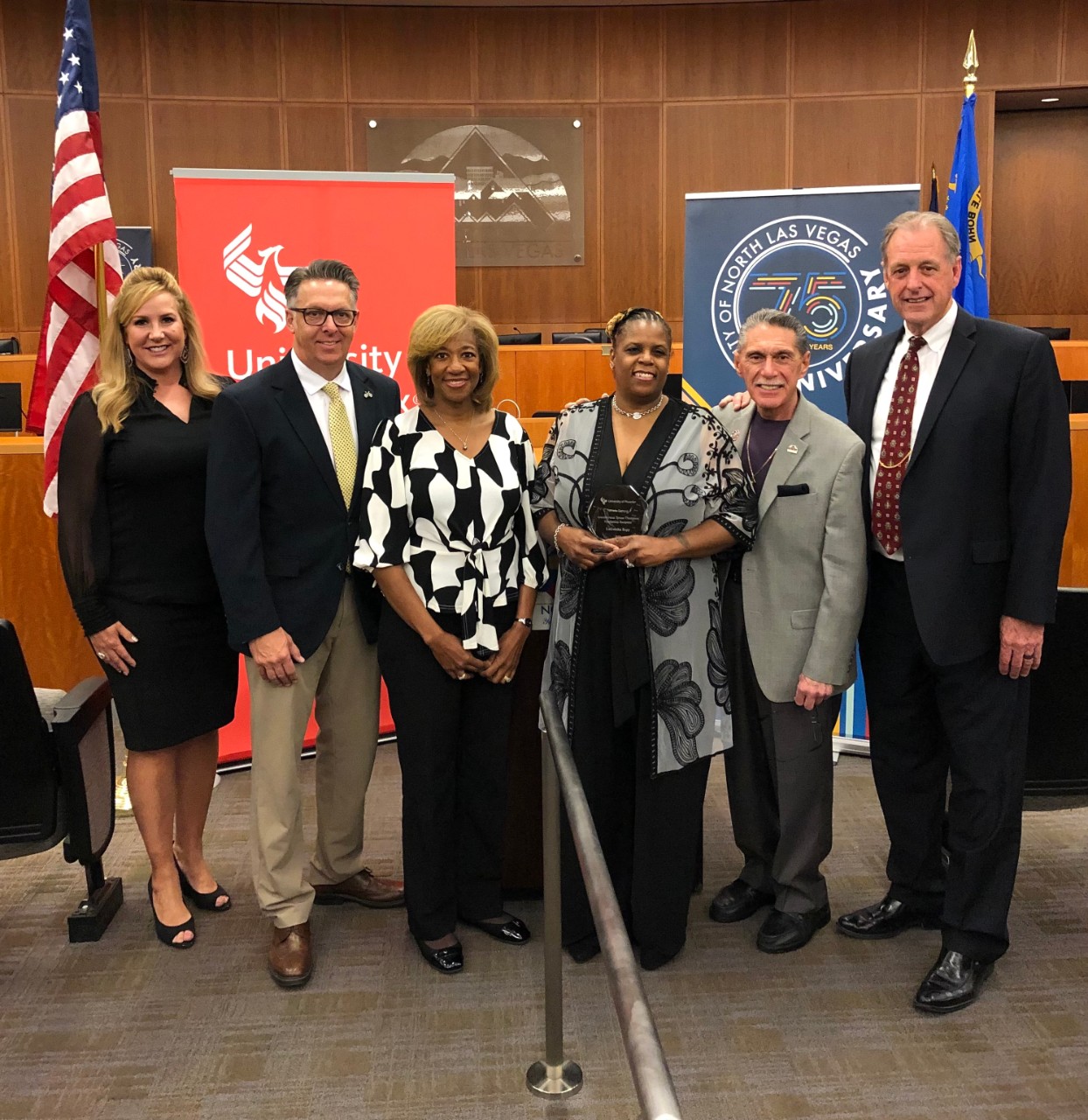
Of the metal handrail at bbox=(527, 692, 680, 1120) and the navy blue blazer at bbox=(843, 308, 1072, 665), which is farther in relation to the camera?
the navy blue blazer at bbox=(843, 308, 1072, 665)

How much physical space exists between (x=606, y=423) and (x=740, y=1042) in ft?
4.19

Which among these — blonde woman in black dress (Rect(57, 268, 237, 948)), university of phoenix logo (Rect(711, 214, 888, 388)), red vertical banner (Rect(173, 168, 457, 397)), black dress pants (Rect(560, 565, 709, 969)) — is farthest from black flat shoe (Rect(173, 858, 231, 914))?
university of phoenix logo (Rect(711, 214, 888, 388))

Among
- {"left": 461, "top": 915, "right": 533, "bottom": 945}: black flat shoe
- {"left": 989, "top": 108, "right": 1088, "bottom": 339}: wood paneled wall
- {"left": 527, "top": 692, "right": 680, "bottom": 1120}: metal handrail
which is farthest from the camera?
{"left": 989, "top": 108, "right": 1088, "bottom": 339}: wood paneled wall

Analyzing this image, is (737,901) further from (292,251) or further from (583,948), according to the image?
(292,251)

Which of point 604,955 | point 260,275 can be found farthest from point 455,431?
point 260,275

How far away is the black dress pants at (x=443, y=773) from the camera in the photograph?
7.95 ft

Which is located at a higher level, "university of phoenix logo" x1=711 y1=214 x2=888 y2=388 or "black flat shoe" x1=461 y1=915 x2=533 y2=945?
"university of phoenix logo" x1=711 y1=214 x2=888 y2=388

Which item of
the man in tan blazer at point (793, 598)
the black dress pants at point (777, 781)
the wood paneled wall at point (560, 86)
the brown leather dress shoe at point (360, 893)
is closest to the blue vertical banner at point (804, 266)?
the man in tan blazer at point (793, 598)

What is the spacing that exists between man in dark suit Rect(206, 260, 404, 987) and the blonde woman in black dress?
0.58 feet

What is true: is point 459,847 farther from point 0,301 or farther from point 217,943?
point 0,301

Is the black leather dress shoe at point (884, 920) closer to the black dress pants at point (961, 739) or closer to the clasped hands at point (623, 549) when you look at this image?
the black dress pants at point (961, 739)

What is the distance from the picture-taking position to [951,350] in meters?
2.26

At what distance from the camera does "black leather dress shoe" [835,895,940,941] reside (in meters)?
2.64

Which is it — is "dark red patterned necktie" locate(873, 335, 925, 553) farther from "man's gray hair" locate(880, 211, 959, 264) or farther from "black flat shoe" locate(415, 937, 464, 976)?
"black flat shoe" locate(415, 937, 464, 976)
